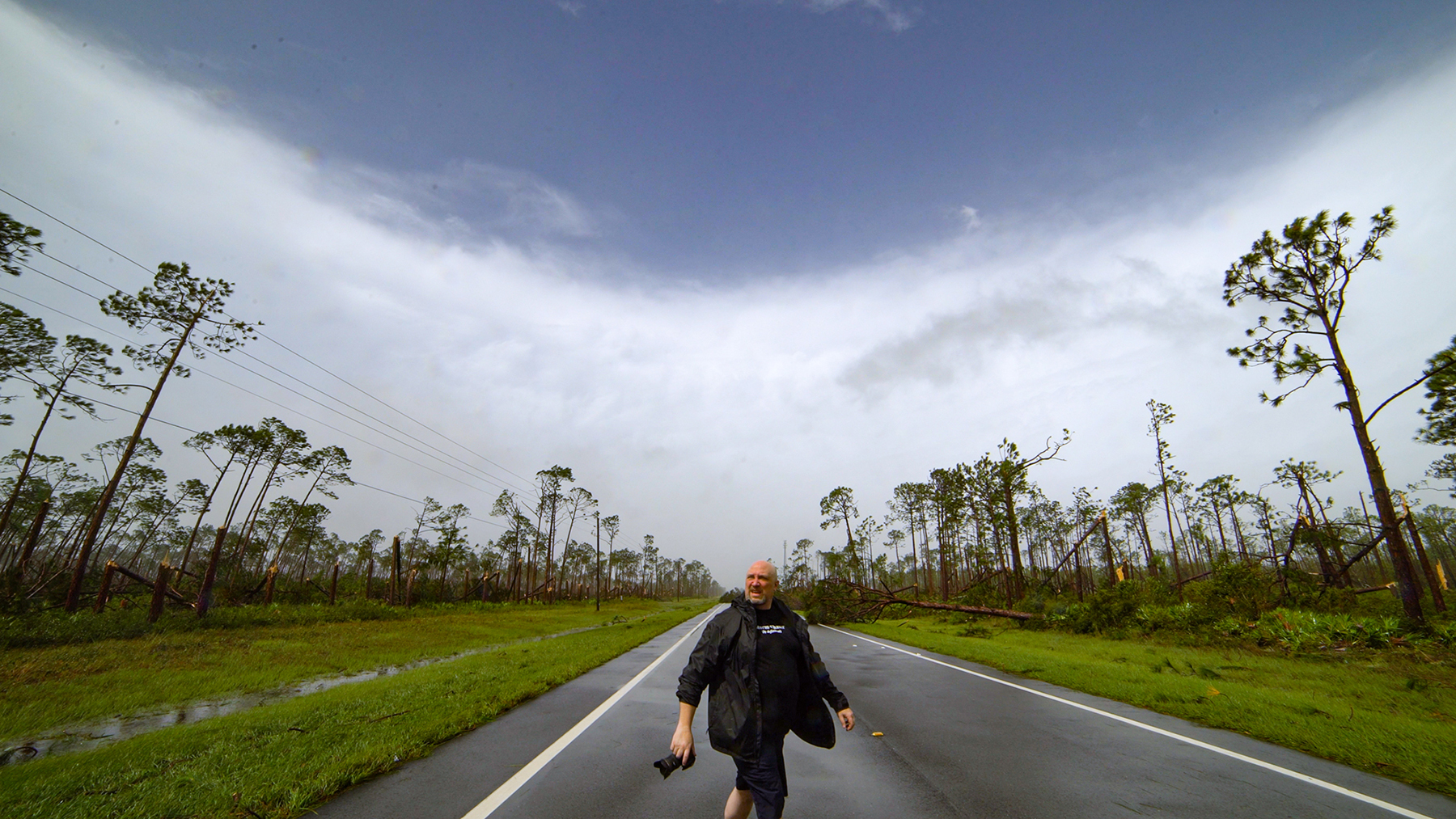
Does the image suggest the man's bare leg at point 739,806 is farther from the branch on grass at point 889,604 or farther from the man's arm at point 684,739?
the branch on grass at point 889,604

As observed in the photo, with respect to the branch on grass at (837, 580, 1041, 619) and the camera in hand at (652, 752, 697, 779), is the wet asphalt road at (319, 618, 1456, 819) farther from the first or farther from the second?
the branch on grass at (837, 580, 1041, 619)

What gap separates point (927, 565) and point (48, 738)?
70.7 meters

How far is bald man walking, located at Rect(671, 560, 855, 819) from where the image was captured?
10.6ft

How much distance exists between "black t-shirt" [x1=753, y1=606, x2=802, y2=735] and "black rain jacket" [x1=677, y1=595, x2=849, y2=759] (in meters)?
0.05

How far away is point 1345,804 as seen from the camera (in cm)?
442

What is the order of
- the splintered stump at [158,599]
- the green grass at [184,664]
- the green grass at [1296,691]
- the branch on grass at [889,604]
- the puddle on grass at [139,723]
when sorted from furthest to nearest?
the branch on grass at [889,604] → the splintered stump at [158,599] → the green grass at [184,664] → the puddle on grass at [139,723] → the green grass at [1296,691]

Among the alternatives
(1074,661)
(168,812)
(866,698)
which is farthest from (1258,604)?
(168,812)

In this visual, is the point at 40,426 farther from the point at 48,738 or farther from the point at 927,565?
the point at 927,565

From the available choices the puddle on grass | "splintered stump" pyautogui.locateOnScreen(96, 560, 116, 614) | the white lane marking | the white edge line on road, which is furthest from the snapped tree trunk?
the white lane marking

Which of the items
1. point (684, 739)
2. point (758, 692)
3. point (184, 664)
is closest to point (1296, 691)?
point (758, 692)

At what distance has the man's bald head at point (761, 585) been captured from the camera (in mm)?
3707

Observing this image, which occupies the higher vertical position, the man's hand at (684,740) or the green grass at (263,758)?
the man's hand at (684,740)

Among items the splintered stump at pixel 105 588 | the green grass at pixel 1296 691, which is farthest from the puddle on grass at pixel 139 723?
the splintered stump at pixel 105 588

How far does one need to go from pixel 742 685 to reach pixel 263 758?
5420 millimetres
